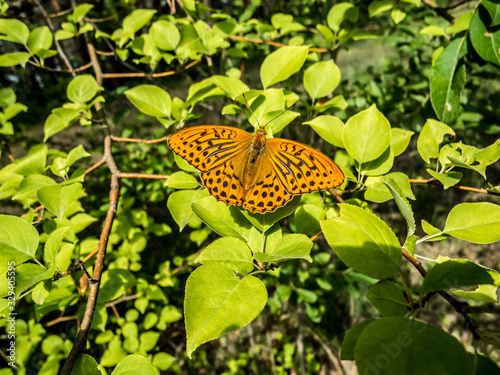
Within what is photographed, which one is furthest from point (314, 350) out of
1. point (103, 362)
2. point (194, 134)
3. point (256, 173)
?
point (194, 134)

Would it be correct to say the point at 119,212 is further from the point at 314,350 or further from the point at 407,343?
the point at 314,350

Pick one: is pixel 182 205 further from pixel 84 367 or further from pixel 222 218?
pixel 84 367

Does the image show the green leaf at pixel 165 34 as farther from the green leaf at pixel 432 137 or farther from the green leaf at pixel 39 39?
the green leaf at pixel 432 137

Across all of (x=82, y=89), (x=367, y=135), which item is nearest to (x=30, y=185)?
(x=82, y=89)

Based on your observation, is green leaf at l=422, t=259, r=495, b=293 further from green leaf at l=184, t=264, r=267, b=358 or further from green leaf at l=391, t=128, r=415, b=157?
green leaf at l=391, t=128, r=415, b=157

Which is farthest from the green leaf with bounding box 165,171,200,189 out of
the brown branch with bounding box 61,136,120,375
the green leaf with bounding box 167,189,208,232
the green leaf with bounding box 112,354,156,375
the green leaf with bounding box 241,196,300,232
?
the green leaf with bounding box 112,354,156,375
